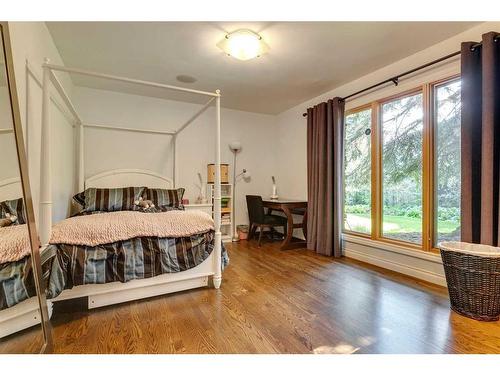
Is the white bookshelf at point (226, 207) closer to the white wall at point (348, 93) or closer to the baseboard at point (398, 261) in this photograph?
the white wall at point (348, 93)

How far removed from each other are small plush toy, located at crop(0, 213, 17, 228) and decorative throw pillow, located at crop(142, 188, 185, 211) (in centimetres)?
173

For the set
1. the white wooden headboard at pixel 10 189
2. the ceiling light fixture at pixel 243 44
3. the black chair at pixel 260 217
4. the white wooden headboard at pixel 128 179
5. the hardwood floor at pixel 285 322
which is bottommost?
the hardwood floor at pixel 285 322

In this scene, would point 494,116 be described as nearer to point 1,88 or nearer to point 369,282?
point 369,282

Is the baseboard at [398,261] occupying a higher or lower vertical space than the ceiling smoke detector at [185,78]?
lower

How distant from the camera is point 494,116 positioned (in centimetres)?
191

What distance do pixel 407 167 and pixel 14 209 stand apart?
335cm

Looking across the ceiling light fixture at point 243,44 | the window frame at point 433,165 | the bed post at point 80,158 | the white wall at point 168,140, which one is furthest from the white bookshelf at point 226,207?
the window frame at point 433,165

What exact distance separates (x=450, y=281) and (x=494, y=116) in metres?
1.30

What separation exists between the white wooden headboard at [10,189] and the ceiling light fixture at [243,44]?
1911 mm

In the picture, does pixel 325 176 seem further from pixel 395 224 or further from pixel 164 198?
pixel 164 198

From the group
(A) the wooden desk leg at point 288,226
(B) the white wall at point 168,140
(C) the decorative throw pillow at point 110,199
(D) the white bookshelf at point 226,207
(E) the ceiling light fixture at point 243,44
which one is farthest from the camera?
(D) the white bookshelf at point 226,207

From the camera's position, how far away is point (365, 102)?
3182 mm

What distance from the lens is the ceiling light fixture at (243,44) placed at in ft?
7.22

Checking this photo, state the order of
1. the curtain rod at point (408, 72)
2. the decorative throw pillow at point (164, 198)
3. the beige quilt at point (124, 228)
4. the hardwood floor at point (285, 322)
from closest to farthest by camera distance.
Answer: the hardwood floor at point (285, 322), the beige quilt at point (124, 228), the curtain rod at point (408, 72), the decorative throw pillow at point (164, 198)
